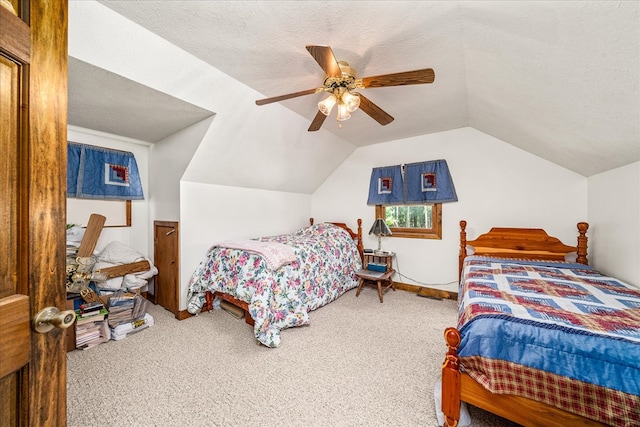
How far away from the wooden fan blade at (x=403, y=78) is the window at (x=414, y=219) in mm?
2283

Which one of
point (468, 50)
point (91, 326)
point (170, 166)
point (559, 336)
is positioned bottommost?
point (91, 326)

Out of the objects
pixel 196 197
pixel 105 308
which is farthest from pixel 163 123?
pixel 105 308

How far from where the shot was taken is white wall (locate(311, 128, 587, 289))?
110 inches

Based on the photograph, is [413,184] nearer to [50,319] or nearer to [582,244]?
[582,244]

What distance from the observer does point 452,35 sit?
1.53 meters

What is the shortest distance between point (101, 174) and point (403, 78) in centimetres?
327

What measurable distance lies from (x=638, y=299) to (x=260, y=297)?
8.61 ft

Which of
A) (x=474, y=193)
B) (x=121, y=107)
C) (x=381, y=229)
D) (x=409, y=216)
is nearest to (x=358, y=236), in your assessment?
(x=381, y=229)

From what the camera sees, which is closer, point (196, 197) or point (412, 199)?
point (196, 197)

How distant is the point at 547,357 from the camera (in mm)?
1123

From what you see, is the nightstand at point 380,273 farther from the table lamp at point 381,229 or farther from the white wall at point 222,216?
the white wall at point 222,216

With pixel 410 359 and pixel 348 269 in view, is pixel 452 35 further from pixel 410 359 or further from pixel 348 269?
pixel 348 269

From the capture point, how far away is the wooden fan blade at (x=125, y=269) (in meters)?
2.52

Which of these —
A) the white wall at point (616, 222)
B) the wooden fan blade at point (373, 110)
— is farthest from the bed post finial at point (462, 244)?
the wooden fan blade at point (373, 110)
